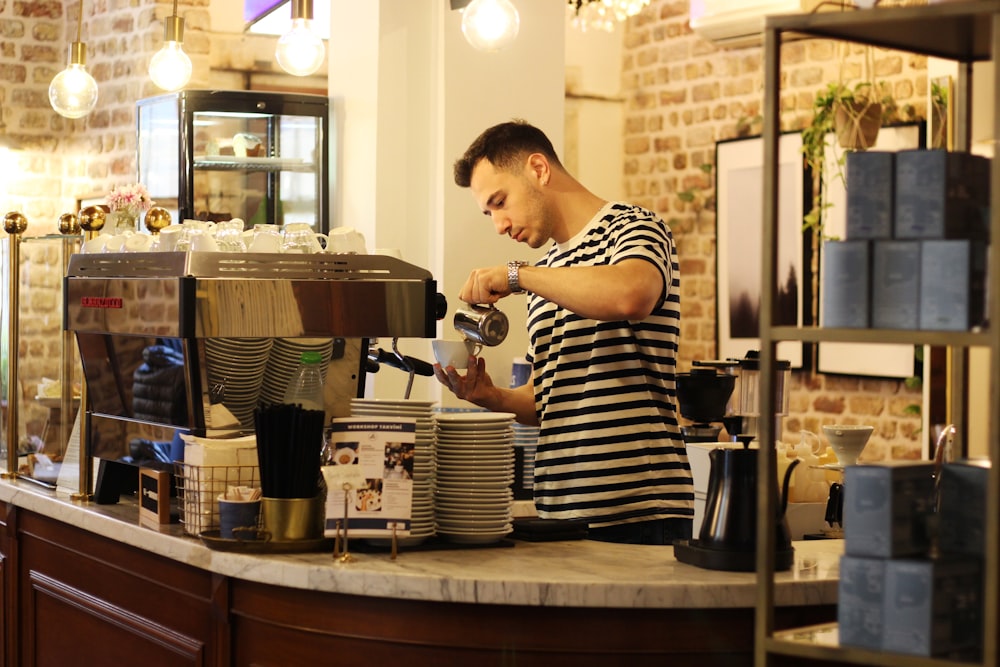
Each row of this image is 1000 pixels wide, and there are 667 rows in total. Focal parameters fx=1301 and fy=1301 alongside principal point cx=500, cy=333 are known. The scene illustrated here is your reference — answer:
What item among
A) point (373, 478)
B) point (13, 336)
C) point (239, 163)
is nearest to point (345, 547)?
point (373, 478)

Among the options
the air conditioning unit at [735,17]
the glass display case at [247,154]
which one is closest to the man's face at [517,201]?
the glass display case at [247,154]

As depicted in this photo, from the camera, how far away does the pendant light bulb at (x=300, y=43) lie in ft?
16.3

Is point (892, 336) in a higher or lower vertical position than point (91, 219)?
lower

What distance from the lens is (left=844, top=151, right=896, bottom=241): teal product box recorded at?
6.30ft

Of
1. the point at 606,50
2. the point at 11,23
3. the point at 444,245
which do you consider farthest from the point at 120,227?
the point at 11,23

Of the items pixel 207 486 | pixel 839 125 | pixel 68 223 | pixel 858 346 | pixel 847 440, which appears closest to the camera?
pixel 207 486

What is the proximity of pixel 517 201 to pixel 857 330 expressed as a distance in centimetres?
150

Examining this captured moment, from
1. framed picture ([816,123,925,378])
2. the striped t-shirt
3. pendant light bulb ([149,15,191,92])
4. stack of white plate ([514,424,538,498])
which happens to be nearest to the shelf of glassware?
the striped t-shirt

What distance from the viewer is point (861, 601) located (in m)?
1.91

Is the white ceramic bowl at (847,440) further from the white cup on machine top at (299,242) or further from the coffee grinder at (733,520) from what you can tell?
the white cup on machine top at (299,242)

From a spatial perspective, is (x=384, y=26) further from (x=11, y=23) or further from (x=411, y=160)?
(x=11, y=23)

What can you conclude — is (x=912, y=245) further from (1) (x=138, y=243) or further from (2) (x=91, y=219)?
(2) (x=91, y=219)

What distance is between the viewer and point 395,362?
306 centimetres

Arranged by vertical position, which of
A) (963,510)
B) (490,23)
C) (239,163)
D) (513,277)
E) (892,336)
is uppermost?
(490,23)
